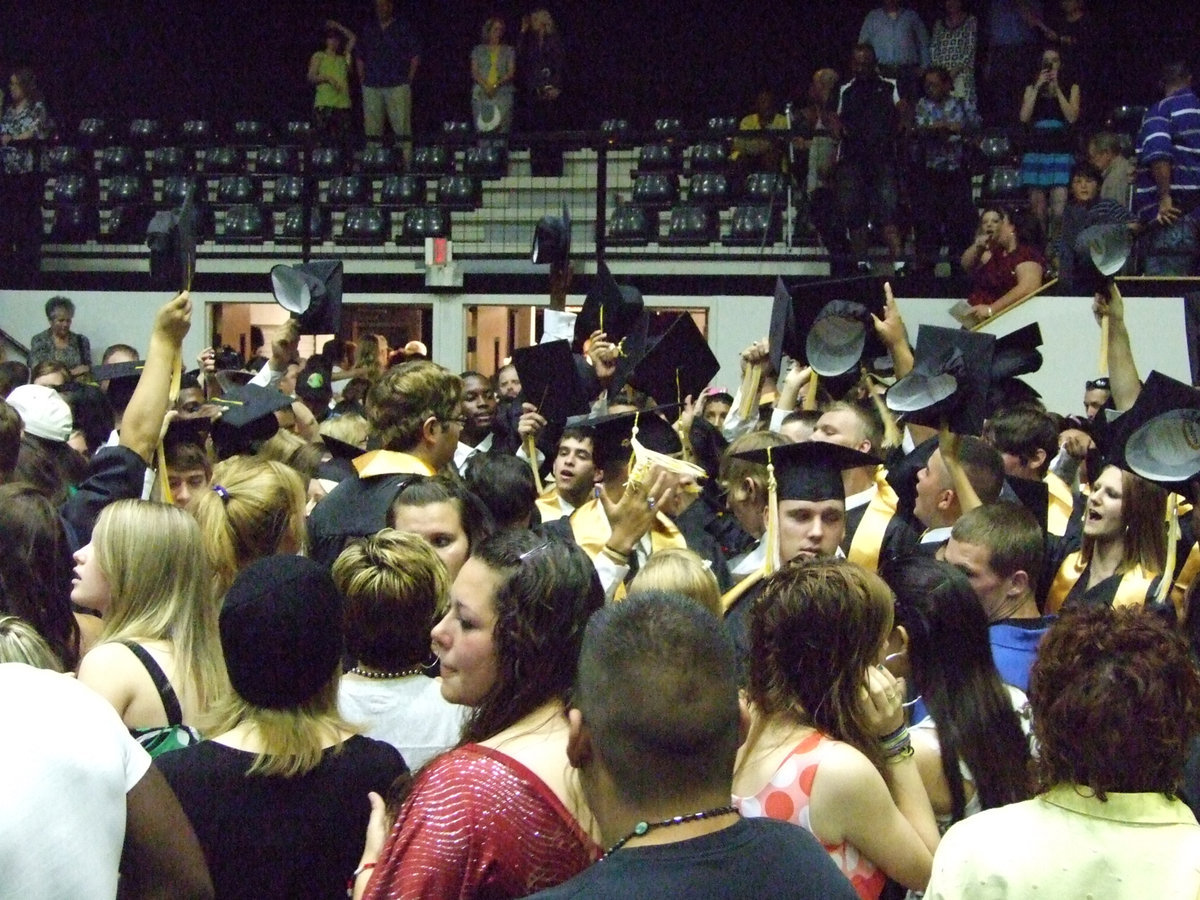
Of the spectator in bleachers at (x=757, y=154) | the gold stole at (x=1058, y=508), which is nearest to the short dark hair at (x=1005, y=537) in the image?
the gold stole at (x=1058, y=508)

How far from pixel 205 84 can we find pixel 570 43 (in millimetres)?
4277

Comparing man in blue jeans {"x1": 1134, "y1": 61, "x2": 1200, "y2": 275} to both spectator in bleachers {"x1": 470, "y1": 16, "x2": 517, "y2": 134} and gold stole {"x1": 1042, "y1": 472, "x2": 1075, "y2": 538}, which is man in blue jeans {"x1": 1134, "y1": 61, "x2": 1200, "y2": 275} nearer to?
gold stole {"x1": 1042, "y1": 472, "x2": 1075, "y2": 538}

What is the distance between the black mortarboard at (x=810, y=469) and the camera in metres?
4.30

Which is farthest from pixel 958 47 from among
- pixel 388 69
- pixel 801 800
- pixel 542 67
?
pixel 801 800

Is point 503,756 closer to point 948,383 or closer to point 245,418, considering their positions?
point 948,383

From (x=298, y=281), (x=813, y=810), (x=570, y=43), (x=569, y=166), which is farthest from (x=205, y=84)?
(x=813, y=810)

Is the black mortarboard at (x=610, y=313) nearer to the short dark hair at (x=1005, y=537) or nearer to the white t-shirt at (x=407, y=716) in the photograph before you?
the short dark hair at (x=1005, y=537)

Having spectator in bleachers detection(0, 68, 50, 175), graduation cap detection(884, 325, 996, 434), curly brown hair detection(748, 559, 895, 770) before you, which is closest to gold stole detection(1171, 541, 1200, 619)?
graduation cap detection(884, 325, 996, 434)

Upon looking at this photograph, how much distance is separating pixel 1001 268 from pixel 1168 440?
22.1 feet

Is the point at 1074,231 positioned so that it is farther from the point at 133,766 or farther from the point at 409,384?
the point at 133,766

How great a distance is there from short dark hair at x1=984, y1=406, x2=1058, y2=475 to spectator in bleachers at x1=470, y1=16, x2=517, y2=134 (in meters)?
9.68

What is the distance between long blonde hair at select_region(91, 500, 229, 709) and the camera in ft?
10.1

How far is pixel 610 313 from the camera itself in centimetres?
662

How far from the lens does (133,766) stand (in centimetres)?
207
